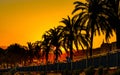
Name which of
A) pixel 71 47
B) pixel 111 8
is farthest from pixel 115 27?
pixel 71 47

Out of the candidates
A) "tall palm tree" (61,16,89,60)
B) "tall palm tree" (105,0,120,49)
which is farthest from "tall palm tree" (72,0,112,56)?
"tall palm tree" (61,16,89,60)

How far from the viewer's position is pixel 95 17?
238ft

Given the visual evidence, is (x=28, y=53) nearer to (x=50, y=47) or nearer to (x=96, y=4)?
(x=50, y=47)

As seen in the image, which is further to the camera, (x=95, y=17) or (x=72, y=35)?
(x=72, y=35)

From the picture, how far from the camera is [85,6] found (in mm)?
77750

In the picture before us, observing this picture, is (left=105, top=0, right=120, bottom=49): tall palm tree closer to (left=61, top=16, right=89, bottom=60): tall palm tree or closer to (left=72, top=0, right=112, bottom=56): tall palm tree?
(left=72, top=0, right=112, bottom=56): tall palm tree

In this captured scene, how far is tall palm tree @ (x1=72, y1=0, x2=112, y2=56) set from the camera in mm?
69662

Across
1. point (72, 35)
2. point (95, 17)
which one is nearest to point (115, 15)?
point (95, 17)

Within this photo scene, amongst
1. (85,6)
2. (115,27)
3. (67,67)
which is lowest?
(67,67)

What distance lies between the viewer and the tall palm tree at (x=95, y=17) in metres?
69.7

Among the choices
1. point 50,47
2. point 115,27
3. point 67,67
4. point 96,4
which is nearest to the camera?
point 115,27

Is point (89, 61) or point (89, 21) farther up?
point (89, 21)

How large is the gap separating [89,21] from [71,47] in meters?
27.4

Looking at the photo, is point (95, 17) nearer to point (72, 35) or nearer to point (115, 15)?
point (115, 15)
